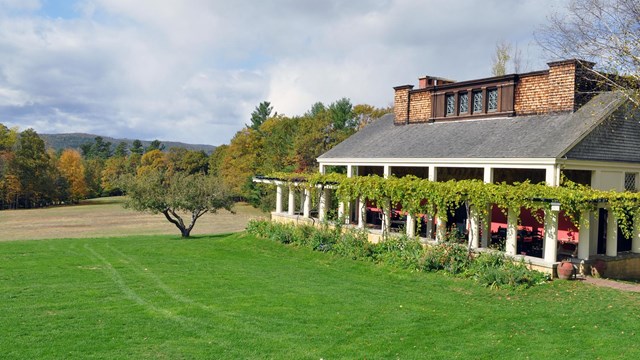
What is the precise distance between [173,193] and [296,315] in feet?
67.3

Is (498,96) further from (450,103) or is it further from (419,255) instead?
(419,255)

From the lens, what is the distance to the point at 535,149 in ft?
59.2

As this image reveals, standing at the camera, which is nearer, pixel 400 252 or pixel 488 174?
pixel 488 174

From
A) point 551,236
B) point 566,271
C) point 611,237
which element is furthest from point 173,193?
point 611,237

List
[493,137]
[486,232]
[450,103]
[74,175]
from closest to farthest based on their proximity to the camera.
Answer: [486,232]
[493,137]
[450,103]
[74,175]

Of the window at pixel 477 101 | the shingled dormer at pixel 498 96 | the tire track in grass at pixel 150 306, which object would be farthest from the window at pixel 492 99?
the tire track in grass at pixel 150 306

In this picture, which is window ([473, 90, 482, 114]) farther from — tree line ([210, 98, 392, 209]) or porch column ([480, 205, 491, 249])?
tree line ([210, 98, 392, 209])

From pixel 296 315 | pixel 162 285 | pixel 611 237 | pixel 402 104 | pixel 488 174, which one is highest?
pixel 402 104

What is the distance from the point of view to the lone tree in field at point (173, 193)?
101ft

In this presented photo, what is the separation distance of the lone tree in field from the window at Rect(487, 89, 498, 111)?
16.6 meters

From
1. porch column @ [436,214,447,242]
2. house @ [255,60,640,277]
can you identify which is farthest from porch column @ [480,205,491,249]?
porch column @ [436,214,447,242]

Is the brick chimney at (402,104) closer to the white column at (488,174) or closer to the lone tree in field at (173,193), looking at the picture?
the white column at (488,174)

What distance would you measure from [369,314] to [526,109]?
512 inches

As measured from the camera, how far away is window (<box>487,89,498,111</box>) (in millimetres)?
23041
